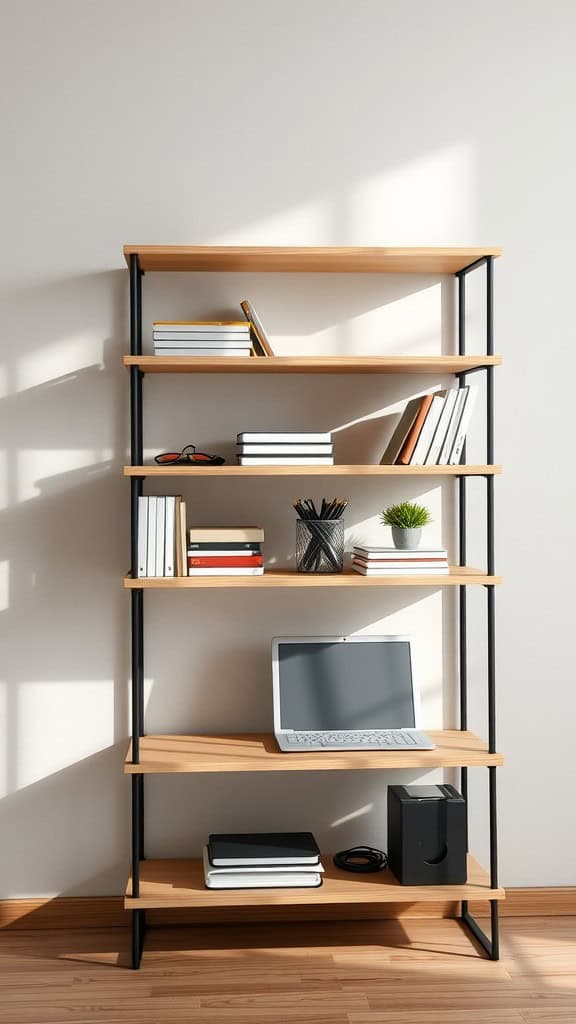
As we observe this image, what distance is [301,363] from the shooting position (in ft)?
7.95

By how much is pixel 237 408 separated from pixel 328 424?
26 cm

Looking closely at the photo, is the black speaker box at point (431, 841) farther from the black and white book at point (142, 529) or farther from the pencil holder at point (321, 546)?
the black and white book at point (142, 529)

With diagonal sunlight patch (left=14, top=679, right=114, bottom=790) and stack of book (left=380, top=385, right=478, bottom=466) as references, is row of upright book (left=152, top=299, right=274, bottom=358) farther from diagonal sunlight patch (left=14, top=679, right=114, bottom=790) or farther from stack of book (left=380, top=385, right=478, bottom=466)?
diagonal sunlight patch (left=14, top=679, right=114, bottom=790)

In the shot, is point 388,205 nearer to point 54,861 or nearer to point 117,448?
point 117,448

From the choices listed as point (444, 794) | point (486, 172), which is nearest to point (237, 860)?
point (444, 794)

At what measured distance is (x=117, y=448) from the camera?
8.87ft

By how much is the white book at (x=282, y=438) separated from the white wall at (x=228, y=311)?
0.87ft

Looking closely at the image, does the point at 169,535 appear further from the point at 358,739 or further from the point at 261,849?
the point at 261,849

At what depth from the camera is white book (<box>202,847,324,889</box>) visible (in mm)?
2453

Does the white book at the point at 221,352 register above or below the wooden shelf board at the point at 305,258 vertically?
below

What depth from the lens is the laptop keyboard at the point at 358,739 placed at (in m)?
2.48

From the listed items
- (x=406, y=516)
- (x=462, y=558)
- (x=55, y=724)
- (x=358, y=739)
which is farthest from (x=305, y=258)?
(x=55, y=724)

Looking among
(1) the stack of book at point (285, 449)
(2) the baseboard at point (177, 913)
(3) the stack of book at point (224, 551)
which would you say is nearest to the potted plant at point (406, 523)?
(1) the stack of book at point (285, 449)

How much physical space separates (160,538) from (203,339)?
52 centimetres
